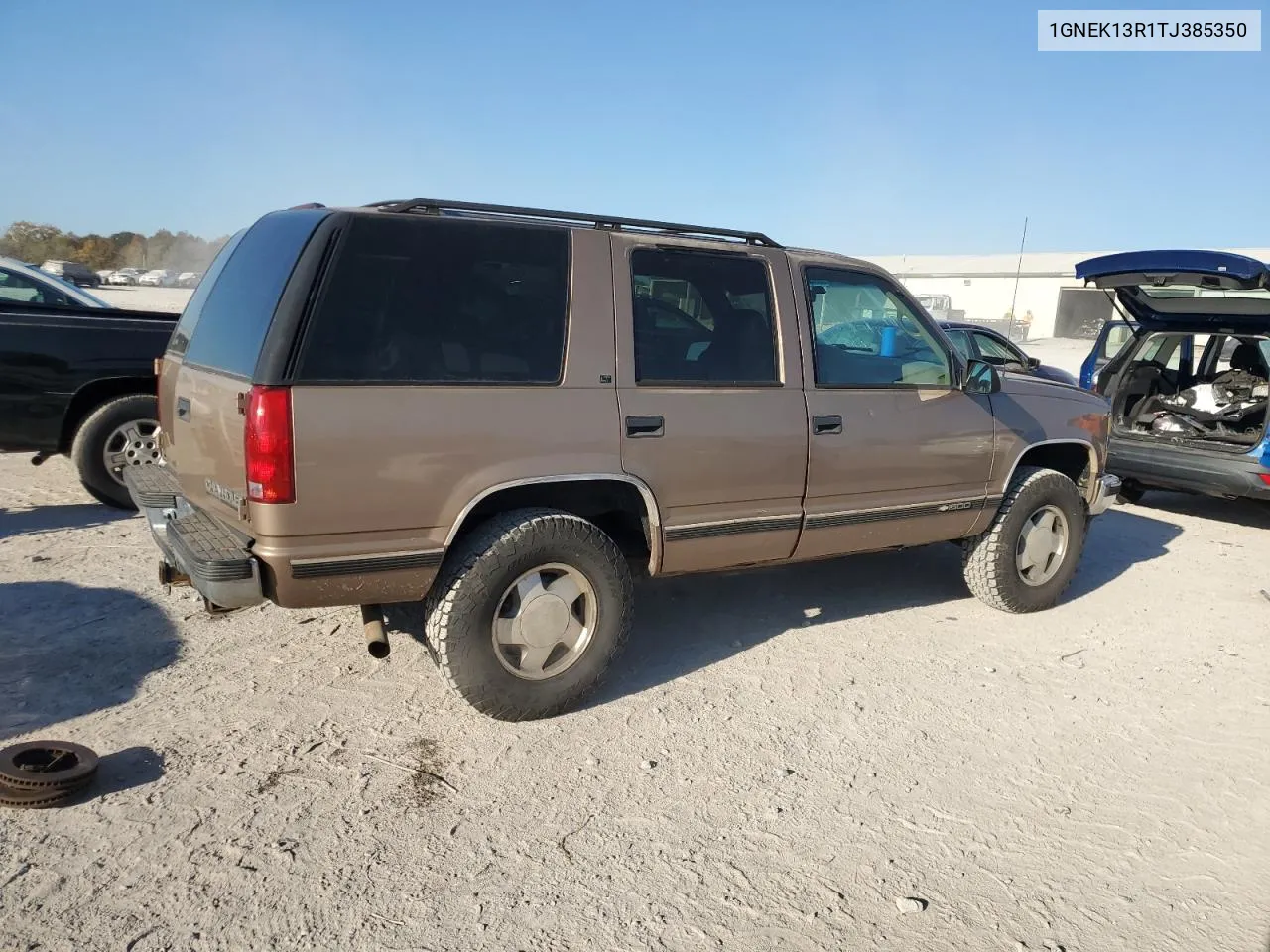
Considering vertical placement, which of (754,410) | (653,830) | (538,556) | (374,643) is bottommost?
(653,830)

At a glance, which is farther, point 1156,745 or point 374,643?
point 1156,745

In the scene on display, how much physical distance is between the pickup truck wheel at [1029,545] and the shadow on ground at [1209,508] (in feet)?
11.5

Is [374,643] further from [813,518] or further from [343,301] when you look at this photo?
[813,518]

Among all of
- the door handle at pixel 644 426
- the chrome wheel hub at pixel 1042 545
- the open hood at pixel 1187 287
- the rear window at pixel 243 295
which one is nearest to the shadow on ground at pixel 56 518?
the rear window at pixel 243 295

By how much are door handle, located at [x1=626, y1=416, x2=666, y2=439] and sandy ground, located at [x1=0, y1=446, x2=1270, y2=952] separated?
3.75 ft

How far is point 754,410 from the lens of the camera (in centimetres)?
402

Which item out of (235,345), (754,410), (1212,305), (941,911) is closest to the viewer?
(941,911)

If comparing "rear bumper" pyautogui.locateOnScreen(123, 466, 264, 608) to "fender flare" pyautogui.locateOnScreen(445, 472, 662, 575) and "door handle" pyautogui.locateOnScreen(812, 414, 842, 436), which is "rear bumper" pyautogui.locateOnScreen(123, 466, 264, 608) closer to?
"fender flare" pyautogui.locateOnScreen(445, 472, 662, 575)

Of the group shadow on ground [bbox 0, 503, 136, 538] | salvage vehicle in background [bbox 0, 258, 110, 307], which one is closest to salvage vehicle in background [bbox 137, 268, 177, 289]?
salvage vehicle in background [bbox 0, 258, 110, 307]

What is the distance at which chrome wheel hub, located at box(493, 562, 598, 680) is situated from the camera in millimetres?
3580

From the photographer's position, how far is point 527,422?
11.3 ft

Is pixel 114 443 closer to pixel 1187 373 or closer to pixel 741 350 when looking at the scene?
pixel 741 350

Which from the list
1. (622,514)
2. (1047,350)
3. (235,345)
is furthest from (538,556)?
(1047,350)

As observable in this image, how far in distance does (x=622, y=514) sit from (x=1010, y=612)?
8.32 ft
